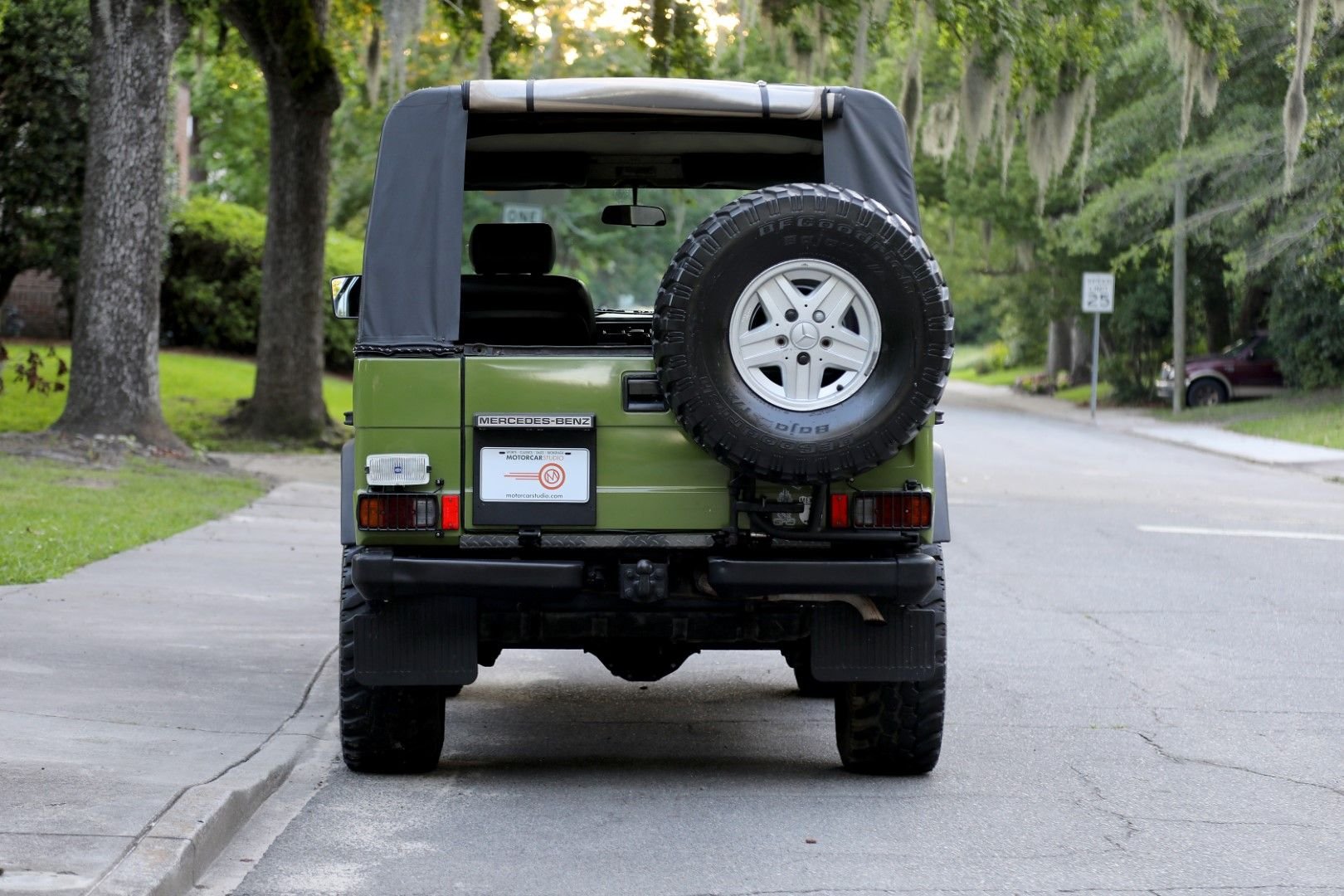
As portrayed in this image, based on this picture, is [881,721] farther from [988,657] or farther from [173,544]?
[173,544]

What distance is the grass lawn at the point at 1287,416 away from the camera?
3056 centimetres

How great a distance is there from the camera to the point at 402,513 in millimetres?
6293

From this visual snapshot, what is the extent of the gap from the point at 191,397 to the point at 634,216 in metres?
19.2

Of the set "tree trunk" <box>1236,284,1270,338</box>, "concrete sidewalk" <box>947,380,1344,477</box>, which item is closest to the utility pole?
"concrete sidewalk" <box>947,380,1344,477</box>

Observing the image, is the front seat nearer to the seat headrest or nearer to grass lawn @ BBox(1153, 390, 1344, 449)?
the seat headrest

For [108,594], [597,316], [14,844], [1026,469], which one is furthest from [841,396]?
[1026,469]

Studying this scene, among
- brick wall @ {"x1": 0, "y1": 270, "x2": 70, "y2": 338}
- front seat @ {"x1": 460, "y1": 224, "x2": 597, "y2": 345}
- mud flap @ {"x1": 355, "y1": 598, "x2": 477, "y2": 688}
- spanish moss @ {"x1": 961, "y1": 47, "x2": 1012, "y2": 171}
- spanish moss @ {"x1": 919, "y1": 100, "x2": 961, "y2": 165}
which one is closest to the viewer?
mud flap @ {"x1": 355, "y1": 598, "x2": 477, "y2": 688}

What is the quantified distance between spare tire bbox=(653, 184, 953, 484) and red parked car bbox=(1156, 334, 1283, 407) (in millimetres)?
35522

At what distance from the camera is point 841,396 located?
6.01 meters

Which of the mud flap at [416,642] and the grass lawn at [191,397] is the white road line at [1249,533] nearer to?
the grass lawn at [191,397]

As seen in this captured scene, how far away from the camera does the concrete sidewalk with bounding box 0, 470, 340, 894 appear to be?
5.34m

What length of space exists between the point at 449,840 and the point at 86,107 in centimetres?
2167

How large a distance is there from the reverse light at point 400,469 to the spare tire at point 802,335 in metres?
0.87

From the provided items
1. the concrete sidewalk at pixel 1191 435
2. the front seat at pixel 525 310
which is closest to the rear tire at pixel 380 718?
the front seat at pixel 525 310
